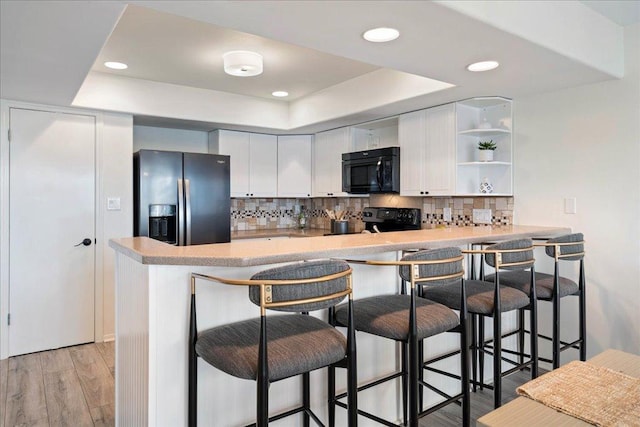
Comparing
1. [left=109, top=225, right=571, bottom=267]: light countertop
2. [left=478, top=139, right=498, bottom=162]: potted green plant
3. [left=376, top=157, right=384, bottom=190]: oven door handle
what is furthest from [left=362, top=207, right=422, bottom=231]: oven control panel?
[left=109, top=225, right=571, bottom=267]: light countertop

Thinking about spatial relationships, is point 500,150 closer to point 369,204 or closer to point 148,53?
point 369,204

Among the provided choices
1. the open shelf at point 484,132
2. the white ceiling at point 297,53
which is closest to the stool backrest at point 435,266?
the white ceiling at point 297,53

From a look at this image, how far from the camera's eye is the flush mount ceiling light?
9.84 ft

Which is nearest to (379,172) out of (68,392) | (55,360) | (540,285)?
(540,285)

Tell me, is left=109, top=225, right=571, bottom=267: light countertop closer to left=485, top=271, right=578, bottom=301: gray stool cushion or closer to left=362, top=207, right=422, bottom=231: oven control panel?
left=485, top=271, right=578, bottom=301: gray stool cushion

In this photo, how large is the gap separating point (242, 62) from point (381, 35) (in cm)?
130

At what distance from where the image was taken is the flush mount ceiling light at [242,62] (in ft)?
9.84

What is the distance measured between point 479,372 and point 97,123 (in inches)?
145

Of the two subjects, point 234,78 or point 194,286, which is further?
point 234,78

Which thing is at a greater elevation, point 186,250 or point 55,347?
point 186,250

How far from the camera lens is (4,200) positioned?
3332 mm

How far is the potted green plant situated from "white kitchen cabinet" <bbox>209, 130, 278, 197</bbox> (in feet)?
8.05

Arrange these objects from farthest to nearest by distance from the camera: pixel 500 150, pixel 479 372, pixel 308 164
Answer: pixel 308 164 → pixel 500 150 → pixel 479 372

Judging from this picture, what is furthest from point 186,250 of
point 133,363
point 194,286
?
point 133,363
